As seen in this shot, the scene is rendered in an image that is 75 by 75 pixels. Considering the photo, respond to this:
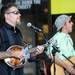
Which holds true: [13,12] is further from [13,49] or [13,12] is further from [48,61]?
[48,61]

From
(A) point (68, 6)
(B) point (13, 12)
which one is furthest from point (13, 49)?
(A) point (68, 6)

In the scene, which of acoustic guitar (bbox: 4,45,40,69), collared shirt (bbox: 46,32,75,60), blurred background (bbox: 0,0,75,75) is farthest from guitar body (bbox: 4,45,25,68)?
blurred background (bbox: 0,0,75,75)

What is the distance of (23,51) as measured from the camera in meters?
5.34

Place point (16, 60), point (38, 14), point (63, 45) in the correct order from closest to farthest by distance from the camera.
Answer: point (16, 60) → point (63, 45) → point (38, 14)

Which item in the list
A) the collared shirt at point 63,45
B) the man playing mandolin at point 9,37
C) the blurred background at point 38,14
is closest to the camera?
the man playing mandolin at point 9,37

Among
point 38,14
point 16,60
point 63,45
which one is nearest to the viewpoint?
point 16,60

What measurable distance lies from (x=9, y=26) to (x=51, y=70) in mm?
1138

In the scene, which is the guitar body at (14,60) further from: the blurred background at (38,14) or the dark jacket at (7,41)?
the blurred background at (38,14)

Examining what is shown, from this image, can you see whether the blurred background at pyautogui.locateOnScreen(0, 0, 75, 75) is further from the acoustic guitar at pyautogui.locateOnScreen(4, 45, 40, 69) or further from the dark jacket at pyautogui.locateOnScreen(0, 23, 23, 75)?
the acoustic guitar at pyautogui.locateOnScreen(4, 45, 40, 69)

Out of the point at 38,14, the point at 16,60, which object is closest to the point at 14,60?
the point at 16,60

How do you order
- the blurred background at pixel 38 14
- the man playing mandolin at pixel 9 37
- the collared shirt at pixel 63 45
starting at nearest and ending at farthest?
the man playing mandolin at pixel 9 37, the collared shirt at pixel 63 45, the blurred background at pixel 38 14

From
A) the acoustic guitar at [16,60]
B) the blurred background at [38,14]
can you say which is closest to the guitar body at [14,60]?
the acoustic guitar at [16,60]

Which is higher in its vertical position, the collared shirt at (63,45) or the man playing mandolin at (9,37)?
the man playing mandolin at (9,37)

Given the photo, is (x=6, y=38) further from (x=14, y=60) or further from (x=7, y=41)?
(x=14, y=60)
